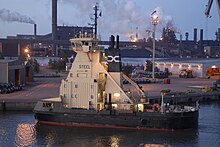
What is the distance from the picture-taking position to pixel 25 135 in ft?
78.6

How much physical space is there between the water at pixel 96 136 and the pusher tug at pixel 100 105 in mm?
522

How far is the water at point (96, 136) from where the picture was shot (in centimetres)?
2255

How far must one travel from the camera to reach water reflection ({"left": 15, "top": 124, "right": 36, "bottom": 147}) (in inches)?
886

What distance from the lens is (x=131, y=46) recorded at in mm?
118938

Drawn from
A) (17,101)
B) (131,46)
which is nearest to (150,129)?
(17,101)

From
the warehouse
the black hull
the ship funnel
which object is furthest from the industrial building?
the warehouse

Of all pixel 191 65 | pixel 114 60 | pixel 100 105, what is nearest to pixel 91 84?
pixel 100 105

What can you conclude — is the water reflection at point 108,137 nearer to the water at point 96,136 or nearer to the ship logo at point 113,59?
the water at point 96,136

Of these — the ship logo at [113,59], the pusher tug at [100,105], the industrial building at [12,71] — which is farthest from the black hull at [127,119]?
the industrial building at [12,71]

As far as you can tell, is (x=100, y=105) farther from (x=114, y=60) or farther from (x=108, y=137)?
(x=114, y=60)

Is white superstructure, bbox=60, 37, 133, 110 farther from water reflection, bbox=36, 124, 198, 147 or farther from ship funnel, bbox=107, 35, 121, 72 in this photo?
water reflection, bbox=36, 124, 198, 147

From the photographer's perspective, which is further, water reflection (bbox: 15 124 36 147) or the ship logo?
the ship logo

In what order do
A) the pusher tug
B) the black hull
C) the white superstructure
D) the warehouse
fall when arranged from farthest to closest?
1. the warehouse
2. the white superstructure
3. the pusher tug
4. the black hull

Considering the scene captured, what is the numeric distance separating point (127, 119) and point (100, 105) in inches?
76.5
